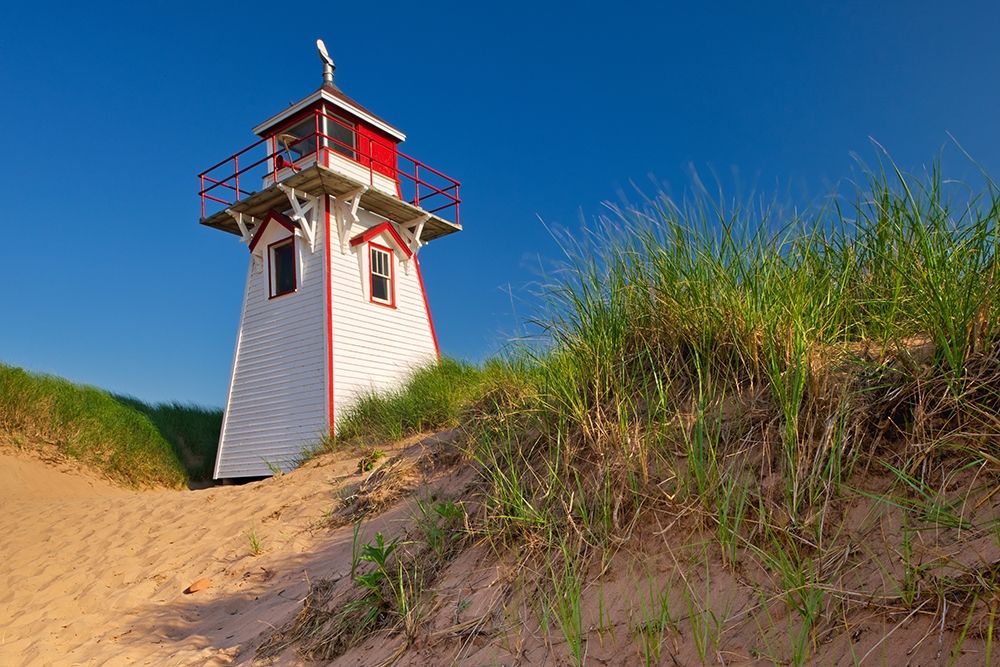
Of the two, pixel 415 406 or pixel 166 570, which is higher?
pixel 415 406

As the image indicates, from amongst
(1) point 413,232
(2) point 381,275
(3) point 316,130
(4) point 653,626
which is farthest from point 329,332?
(4) point 653,626

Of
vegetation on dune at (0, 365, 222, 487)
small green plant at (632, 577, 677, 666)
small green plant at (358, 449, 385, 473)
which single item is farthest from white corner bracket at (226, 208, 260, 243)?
small green plant at (632, 577, 677, 666)

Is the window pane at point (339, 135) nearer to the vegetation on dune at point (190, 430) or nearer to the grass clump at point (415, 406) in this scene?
the grass clump at point (415, 406)

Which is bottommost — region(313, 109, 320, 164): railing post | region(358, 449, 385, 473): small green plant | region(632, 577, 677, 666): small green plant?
region(632, 577, 677, 666): small green plant

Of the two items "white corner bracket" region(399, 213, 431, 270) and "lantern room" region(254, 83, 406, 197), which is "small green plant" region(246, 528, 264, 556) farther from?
"white corner bracket" region(399, 213, 431, 270)

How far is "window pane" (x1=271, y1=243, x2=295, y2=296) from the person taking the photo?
594 inches

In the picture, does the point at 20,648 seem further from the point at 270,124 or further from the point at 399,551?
the point at 270,124

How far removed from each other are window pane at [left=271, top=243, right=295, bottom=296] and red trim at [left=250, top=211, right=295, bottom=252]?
0.46 metres

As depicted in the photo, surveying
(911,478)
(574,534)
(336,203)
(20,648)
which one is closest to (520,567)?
(574,534)

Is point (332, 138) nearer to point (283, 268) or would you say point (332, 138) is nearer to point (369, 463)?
point (283, 268)

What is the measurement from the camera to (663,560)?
2.62 m

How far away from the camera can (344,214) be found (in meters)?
14.9

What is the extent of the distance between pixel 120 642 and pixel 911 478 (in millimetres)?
5295

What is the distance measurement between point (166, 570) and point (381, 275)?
9.68m
